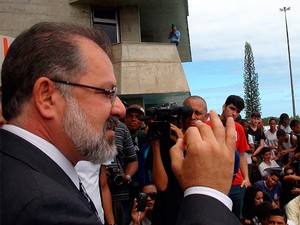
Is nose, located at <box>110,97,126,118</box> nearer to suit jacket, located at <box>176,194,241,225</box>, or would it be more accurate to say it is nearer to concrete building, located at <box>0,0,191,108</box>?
suit jacket, located at <box>176,194,241,225</box>

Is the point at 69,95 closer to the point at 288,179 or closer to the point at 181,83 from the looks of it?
the point at 288,179

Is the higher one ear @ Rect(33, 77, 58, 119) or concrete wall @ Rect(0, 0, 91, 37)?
concrete wall @ Rect(0, 0, 91, 37)

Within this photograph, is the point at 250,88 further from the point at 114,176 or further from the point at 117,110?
the point at 117,110

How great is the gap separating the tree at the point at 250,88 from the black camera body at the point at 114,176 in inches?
1543

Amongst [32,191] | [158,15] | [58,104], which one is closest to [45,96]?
[58,104]

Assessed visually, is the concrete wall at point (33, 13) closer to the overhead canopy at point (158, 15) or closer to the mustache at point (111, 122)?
the overhead canopy at point (158, 15)

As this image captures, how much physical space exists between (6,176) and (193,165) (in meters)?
0.52

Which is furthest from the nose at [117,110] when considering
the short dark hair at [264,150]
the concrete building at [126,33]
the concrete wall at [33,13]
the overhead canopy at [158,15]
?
the overhead canopy at [158,15]

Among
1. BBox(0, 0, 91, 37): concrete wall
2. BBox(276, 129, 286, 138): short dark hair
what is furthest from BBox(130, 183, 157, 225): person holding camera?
BBox(0, 0, 91, 37): concrete wall

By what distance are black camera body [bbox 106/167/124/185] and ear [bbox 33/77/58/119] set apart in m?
2.64

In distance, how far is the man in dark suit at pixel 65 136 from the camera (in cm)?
100

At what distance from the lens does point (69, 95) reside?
4.36 ft

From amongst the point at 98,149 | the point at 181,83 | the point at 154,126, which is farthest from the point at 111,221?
the point at 181,83

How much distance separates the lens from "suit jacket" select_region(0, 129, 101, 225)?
0.94 m
